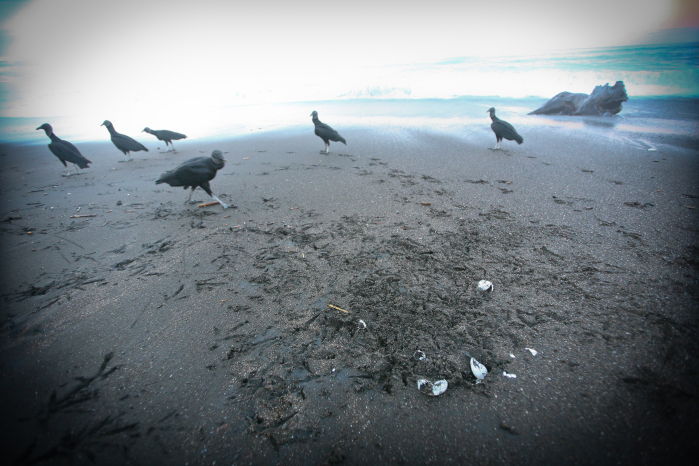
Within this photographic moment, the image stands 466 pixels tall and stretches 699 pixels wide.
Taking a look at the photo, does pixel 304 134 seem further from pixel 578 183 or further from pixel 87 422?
pixel 87 422

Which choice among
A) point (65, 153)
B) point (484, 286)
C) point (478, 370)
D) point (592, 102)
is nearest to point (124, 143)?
point (65, 153)

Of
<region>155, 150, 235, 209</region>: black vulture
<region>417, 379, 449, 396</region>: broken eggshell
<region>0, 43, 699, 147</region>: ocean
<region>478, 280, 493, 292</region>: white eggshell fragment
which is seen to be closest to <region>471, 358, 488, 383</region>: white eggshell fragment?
<region>417, 379, 449, 396</region>: broken eggshell

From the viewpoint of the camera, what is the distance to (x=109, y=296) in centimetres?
268

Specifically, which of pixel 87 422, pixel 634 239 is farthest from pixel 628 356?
pixel 87 422

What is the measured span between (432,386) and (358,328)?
0.69 metres

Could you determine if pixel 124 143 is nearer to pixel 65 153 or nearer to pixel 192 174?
pixel 65 153

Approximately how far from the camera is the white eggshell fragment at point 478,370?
5.99 feet

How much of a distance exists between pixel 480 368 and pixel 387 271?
4.10 feet

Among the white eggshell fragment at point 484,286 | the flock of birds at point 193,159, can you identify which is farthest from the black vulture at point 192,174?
the white eggshell fragment at point 484,286

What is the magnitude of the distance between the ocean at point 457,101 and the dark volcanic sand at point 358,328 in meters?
6.56

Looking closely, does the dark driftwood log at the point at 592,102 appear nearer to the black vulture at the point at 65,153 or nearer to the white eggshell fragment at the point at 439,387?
the white eggshell fragment at the point at 439,387

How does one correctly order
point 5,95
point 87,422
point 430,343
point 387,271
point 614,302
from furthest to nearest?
point 5,95 < point 387,271 < point 614,302 < point 430,343 < point 87,422

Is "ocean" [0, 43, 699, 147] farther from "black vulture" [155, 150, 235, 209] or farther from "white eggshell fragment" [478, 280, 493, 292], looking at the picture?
"white eggshell fragment" [478, 280, 493, 292]

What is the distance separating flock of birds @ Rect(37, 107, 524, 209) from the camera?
453 cm
